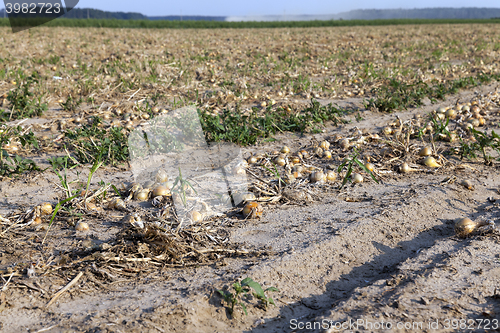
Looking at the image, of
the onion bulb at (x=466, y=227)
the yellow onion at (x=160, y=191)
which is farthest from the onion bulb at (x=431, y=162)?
the yellow onion at (x=160, y=191)

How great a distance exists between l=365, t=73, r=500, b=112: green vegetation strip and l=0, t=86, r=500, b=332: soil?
8.94 ft

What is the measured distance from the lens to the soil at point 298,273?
1.71 meters

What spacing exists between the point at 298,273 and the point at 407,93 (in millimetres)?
4836

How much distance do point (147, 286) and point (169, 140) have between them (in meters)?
2.33

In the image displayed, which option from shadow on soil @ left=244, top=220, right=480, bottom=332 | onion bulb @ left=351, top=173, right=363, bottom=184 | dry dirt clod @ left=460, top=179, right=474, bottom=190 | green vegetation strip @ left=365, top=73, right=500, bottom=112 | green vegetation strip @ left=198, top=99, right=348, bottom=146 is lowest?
shadow on soil @ left=244, top=220, right=480, bottom=332

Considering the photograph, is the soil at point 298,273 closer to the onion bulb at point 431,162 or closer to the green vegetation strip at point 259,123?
the onion bulb at point 431,162

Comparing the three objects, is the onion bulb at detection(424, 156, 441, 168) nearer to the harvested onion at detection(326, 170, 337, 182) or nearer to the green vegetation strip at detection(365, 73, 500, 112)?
the harvested onion at detection(326, 170, 337, 182)

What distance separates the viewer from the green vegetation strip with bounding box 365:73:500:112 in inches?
219

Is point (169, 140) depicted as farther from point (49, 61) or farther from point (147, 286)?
point (49, 61)

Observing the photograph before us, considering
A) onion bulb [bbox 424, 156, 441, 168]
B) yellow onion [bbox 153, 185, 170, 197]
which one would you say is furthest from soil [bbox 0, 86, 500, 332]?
onion bulb [bbox 424, 156, 441, 168]

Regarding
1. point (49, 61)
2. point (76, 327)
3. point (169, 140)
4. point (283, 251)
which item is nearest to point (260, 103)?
point (169, 140)

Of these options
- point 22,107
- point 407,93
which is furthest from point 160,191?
point 407,93

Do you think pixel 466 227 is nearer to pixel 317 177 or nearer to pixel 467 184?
pixel 467 184

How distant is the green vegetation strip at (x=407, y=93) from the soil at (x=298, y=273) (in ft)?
8.94
